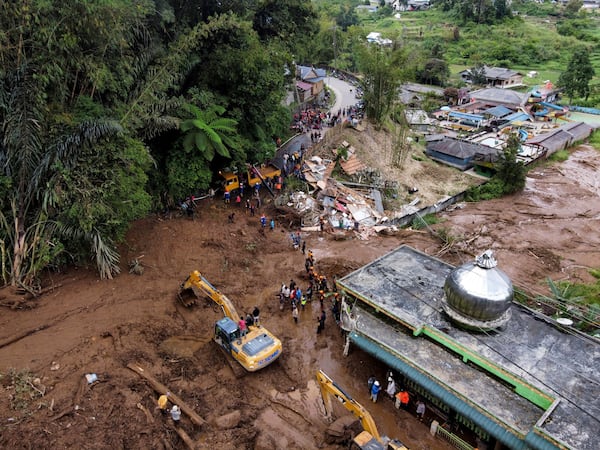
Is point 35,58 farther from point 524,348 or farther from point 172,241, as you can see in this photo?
point 524,348

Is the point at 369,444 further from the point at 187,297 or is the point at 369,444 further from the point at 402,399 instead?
the point at 187,297

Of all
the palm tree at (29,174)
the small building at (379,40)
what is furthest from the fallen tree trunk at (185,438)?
the small building at (379,40)

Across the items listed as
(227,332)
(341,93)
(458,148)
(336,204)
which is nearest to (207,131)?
(336,204)

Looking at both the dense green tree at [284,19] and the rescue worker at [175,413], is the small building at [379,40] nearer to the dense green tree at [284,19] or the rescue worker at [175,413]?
the dense green tree at [284,19]

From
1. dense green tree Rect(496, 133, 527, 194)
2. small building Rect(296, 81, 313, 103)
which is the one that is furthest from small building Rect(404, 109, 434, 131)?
dense green tree Rect(496, 133, 527, 194)

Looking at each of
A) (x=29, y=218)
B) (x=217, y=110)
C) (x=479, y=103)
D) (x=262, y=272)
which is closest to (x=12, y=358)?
(x=29, y=218)

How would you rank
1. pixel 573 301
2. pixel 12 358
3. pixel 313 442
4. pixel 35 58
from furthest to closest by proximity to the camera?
pixel 573 301
pixel 35 58
pixel 12 358
pixel 313 442

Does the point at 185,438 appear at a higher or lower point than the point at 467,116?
higher
